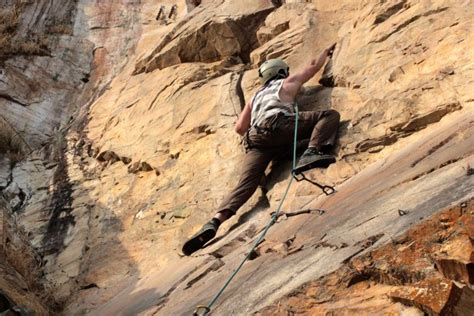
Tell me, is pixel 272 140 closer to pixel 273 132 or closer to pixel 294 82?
pixel 273 132

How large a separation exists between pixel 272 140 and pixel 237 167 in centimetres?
74

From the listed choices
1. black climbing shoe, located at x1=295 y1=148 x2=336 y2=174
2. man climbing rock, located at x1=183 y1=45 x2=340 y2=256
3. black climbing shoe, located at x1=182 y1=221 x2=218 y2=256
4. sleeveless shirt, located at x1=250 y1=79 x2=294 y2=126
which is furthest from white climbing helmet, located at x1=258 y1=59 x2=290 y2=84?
black climbing shoe, located at x1=182 y1=221 x2=218 y2=256

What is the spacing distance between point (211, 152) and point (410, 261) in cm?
492

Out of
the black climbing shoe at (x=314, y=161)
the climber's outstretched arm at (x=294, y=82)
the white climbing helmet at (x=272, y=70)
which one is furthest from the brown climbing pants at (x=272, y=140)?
the white climbing helmet at (x=272, y=70)

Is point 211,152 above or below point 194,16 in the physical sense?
below

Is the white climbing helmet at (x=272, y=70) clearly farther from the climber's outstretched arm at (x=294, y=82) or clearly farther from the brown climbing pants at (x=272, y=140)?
the brown climbing pants at (x=272, y=140)

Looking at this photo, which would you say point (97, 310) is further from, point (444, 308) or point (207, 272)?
point (444, 308)

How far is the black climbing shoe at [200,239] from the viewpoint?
6195 mm

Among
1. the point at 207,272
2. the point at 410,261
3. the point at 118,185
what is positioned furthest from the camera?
the point at 118,185

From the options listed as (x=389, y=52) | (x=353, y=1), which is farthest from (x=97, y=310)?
(x=353, y=1)

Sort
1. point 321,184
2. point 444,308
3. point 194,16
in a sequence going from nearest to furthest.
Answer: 1. point 444,308
2. point 321,184
3. point 194,16

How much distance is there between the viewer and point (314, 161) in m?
6.25

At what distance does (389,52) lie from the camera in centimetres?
697

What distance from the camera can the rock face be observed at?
350 centimetres
